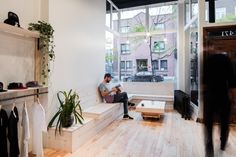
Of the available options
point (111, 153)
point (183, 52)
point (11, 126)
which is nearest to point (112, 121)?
point (111, 153)

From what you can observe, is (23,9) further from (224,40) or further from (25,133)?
(224,40)

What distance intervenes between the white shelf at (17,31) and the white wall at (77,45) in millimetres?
491

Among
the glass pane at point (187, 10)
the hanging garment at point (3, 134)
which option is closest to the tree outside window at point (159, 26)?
the glass pane at point (187, 10)

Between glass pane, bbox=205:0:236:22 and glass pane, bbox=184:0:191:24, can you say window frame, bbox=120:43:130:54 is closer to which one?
glass pane, bbox=184:0:191:24

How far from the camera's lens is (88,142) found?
3182mm

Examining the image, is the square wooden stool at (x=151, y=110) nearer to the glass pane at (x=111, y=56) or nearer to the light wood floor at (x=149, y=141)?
the light wood floor at (x=149, y=141)

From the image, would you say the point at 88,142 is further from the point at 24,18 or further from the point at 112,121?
the point at 24,18

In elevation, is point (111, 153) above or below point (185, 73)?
below

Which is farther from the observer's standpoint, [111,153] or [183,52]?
[183,52]

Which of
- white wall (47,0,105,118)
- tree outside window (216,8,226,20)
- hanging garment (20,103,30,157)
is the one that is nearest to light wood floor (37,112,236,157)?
hanging garment (20,103,30,157)

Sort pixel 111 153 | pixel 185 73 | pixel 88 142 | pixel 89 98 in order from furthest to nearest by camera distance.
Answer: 1. pixel 185 73
2. pixel 89 98
3. pixel 88 142
4. pixel 111 153

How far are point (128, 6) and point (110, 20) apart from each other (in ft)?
3.25

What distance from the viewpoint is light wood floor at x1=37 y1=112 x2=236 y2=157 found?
2.75 meters

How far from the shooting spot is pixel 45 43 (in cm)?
284
